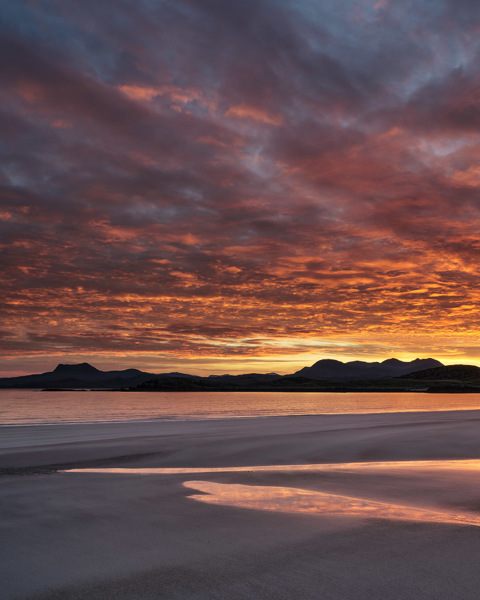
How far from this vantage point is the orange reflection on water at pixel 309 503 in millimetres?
8267

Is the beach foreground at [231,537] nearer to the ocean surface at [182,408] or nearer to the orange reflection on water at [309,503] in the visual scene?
the orange reflection on water at [309,503]

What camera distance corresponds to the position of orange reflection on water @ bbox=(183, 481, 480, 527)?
827cm

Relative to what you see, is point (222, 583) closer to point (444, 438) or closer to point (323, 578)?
point (323, 578)

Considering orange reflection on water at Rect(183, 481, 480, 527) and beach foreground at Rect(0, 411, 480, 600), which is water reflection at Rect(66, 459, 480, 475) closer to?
beach foreground at Rect(0, 411, 480, 600)

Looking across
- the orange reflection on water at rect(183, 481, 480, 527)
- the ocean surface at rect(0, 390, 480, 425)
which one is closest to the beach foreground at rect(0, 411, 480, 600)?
the orange reflection on water at rect(183, 481, 480, 527)

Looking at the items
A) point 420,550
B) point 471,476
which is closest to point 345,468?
point 471,476

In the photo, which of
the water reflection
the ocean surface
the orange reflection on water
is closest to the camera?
the orange reflection on water

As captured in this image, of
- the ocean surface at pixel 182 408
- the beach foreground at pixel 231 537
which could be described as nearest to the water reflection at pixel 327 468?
the beach foreground at pixel 231 537

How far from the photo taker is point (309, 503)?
954 cm

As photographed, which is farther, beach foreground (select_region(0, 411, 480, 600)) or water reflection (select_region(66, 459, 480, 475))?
water reflection (select_region(66, 459, 480, 475))

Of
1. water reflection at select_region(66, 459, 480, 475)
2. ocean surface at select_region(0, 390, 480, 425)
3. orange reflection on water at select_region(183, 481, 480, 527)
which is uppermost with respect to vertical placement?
orange reflection on water at select_region(183, 481, 480, 527)

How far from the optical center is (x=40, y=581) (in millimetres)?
5637

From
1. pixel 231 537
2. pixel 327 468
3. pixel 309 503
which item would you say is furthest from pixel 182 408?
pixel 231 537

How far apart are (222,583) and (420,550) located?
2.76 m
